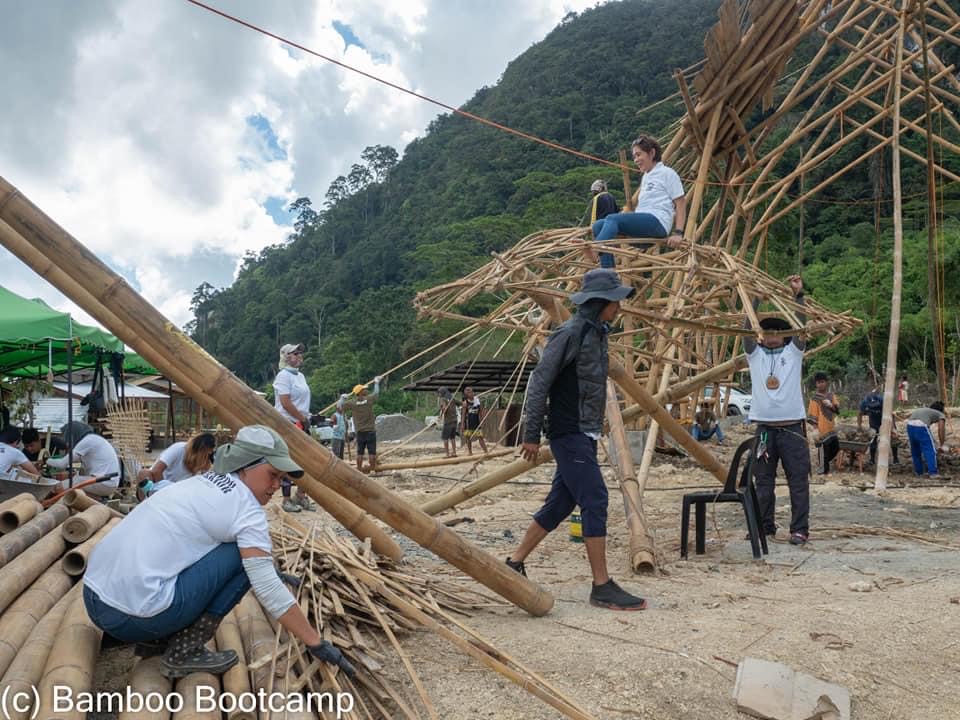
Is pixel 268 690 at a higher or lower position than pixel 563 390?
lower

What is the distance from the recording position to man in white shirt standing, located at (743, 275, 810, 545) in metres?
5.07

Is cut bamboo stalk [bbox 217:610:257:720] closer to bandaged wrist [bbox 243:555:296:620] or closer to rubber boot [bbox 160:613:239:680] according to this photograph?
rubber boot [bbox 160:613:239:680]

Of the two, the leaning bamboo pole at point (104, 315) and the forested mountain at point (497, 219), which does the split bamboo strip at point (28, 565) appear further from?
the forested mountain at point (497, 219)

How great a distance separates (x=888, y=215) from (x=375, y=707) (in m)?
33.6

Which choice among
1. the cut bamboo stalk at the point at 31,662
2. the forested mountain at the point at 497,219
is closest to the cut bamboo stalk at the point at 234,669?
the cut bamboo stalk at the point at 31,662

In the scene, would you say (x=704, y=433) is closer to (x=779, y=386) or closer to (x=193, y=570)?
(x=779, y=386)

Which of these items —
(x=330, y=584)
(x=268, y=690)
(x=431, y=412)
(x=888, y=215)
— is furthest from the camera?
(x=888, y=215)

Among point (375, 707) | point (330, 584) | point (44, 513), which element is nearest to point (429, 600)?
point (330, 584)

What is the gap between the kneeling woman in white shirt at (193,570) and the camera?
239 cm

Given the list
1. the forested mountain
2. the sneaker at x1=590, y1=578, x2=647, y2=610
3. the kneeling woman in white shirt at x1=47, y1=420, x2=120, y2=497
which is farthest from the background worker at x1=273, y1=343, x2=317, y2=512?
the forested mountain

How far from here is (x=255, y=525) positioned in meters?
2.49

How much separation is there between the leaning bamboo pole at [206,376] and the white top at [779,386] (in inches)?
101

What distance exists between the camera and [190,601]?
242cm

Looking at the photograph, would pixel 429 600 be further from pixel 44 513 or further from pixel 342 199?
pixel 342 199
